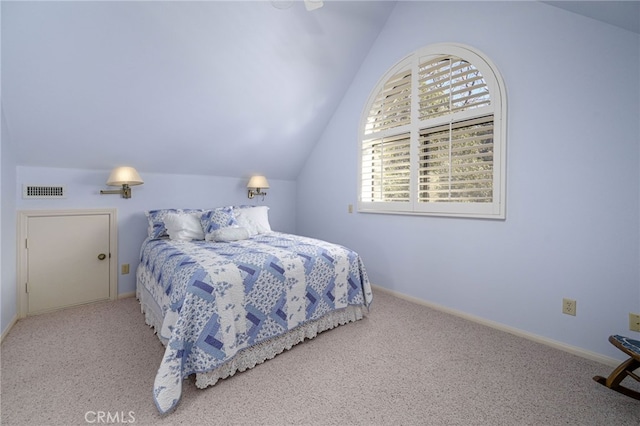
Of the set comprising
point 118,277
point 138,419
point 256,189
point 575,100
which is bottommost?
point 138,419

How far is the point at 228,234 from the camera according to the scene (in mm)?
2633

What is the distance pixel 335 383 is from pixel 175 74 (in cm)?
268

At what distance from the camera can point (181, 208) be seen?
3338 millimetres

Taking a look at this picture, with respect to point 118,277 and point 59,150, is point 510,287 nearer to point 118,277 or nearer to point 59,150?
point 118,277

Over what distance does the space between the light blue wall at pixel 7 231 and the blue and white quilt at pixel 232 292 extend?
2.93 ft

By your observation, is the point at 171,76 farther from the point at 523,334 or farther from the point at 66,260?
the point at 523,334

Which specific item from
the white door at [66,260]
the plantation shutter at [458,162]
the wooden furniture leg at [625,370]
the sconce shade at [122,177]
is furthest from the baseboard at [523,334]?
the white door at [66,260]

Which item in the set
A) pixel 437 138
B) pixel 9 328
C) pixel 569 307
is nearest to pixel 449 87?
pixel 437 138

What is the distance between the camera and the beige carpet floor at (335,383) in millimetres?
1372

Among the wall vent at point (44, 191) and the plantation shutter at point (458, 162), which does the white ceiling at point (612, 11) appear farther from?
the wall vent at point (44, 191)

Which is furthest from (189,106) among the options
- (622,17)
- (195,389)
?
(622,17)

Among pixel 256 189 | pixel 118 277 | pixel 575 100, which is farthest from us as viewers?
pixel 256 189

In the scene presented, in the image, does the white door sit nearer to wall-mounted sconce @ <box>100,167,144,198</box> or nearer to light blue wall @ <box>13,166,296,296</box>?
light blue wall @ <box>13,166,296,296</box>

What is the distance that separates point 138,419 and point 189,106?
2.47 m
